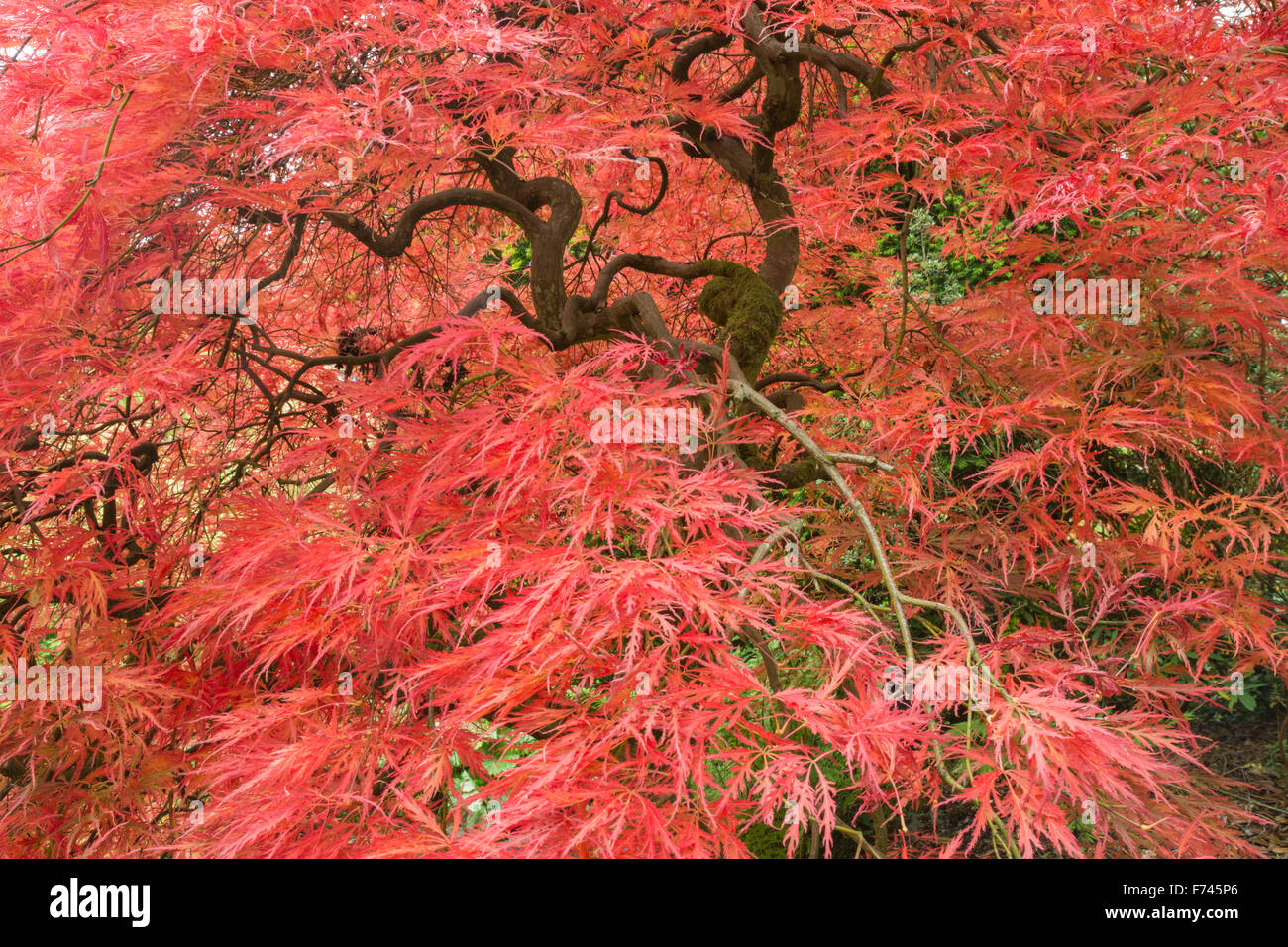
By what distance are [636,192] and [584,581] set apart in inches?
81.1
